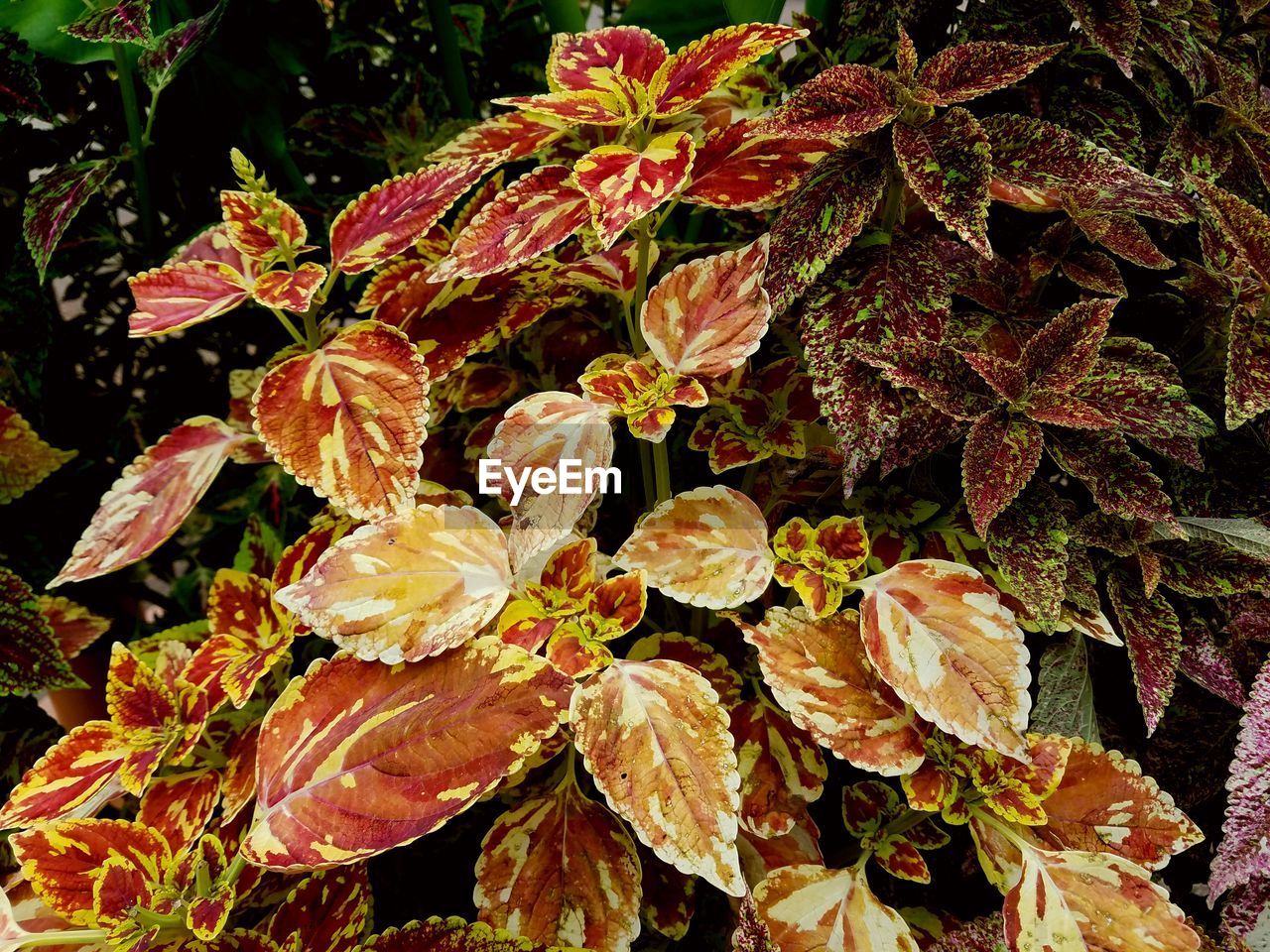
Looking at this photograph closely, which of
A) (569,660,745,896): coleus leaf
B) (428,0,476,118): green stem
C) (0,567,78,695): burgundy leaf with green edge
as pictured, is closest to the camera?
(569,660,745,896): coleus leaf

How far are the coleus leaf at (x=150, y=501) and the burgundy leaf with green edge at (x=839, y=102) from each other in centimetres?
40

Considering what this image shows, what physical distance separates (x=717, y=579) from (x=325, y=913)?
0.89 ft

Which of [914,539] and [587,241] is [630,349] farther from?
[914,539]

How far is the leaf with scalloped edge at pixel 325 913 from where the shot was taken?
0.47 m

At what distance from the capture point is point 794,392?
604 millimetres

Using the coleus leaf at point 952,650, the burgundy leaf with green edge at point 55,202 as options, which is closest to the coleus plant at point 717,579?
the coleus leaf at point 952,650

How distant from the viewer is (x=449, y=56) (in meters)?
0.77

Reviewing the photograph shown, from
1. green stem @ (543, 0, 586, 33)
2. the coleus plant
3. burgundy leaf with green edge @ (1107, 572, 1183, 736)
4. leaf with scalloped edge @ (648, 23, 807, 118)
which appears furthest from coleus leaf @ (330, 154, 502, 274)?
burgundy leaf with green edge @ (1107, 572, 1183, 736)

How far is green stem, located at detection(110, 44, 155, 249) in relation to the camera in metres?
0.71

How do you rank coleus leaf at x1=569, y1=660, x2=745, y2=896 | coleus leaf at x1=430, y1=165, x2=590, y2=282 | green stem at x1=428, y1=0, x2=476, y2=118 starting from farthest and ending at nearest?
green stem at x1=428, y1=0, x2=476, y2=118
coleus leaf at x1=430, y1=165, x2=590, y2=282
coleus leaf at x1=569, y1=660, x2=745, y2=896

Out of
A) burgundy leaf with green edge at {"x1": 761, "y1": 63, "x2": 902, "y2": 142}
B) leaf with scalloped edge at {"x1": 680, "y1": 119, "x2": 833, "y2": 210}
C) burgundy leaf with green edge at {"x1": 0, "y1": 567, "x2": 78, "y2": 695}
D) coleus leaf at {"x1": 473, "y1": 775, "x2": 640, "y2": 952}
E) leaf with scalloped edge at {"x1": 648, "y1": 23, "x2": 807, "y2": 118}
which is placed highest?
leaf with scalloped edge at {"x1": 648, "y1": 23, "x2": 807, "y2": 118}

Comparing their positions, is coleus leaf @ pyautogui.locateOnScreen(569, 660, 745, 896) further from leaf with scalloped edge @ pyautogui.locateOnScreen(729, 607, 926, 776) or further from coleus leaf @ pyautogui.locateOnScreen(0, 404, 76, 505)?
coleus leaf @ pyautogui.locateOnScreen(0, 404, 76, 505)

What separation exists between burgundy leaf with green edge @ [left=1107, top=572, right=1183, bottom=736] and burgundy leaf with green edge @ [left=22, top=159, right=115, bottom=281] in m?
0.73

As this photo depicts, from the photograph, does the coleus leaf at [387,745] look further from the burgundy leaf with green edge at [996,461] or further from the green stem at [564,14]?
the green stem at [564,14]
